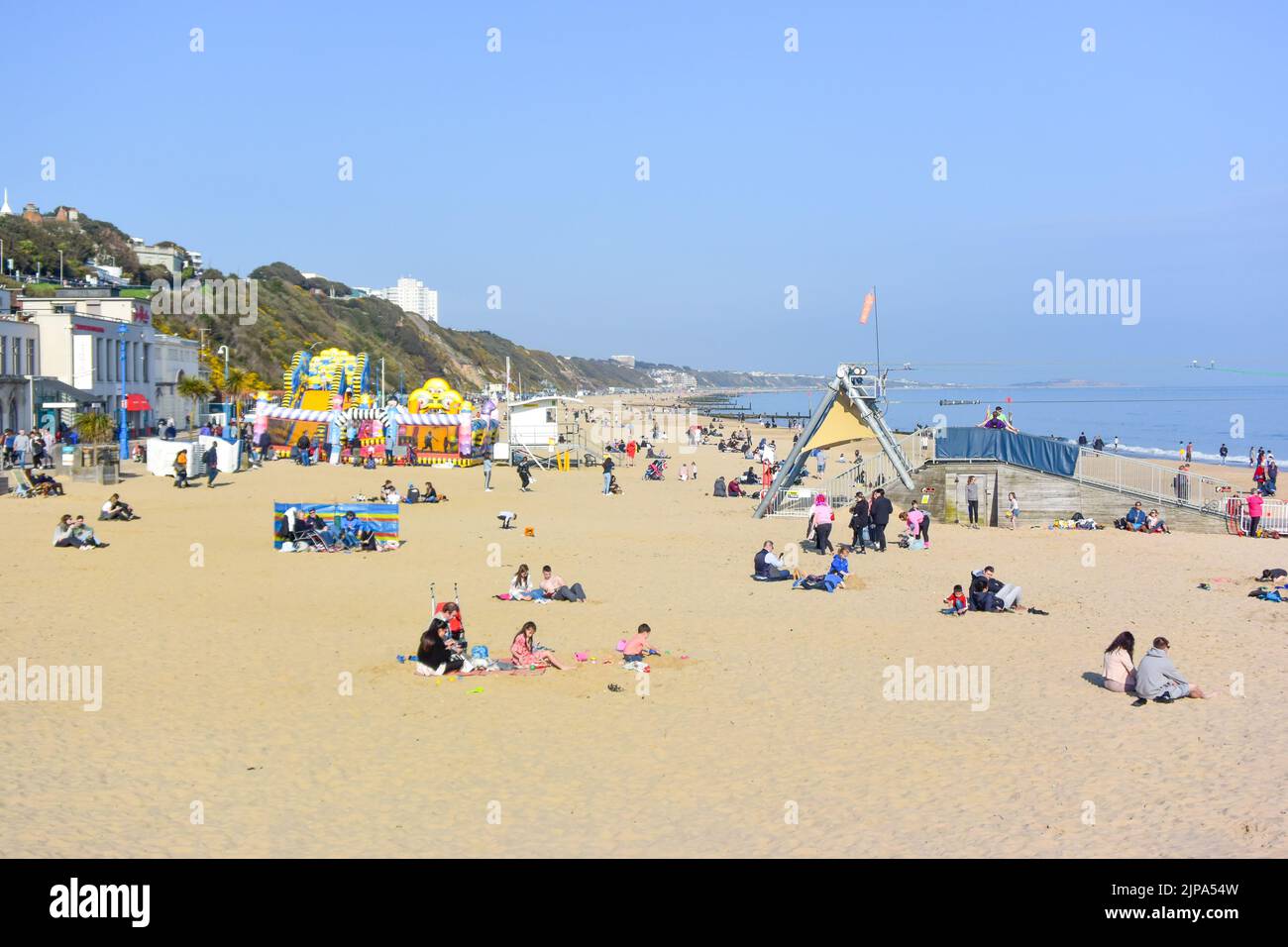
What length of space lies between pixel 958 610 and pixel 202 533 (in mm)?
13368

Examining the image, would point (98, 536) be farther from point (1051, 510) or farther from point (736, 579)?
point (1051, 510)

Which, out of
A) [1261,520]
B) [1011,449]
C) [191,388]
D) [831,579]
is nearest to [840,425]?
[1011,449]

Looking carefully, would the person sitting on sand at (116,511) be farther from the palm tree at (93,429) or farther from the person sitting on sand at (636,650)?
the person sitting on sand at (636,650)

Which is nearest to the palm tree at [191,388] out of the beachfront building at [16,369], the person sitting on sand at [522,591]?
the beachfront building at [16,369]

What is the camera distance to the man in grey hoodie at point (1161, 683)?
1005cm

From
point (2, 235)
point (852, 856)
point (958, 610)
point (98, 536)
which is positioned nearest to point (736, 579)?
point (958, 610)

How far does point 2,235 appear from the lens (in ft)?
199

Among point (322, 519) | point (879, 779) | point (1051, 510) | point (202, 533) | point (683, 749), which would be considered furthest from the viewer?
point (1051, 510)

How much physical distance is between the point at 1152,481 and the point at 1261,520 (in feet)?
7.05

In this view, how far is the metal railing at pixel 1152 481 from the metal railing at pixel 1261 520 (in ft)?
0.78

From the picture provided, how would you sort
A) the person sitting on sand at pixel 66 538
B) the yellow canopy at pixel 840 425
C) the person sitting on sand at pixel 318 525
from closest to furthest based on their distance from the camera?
the person sitting on sand at pixel 66 538
the person sitting on sand at pixel 318 525
the yellow canopy at pixel 840 425

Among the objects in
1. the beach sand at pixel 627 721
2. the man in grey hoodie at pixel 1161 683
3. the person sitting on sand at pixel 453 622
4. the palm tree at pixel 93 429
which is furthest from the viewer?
the palm tree at pixel 93 429

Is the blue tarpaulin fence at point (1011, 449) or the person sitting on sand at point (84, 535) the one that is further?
the blue tarpaulin fence at point (1011, 449)

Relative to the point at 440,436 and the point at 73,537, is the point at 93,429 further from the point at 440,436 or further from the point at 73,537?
the point at 73,537
